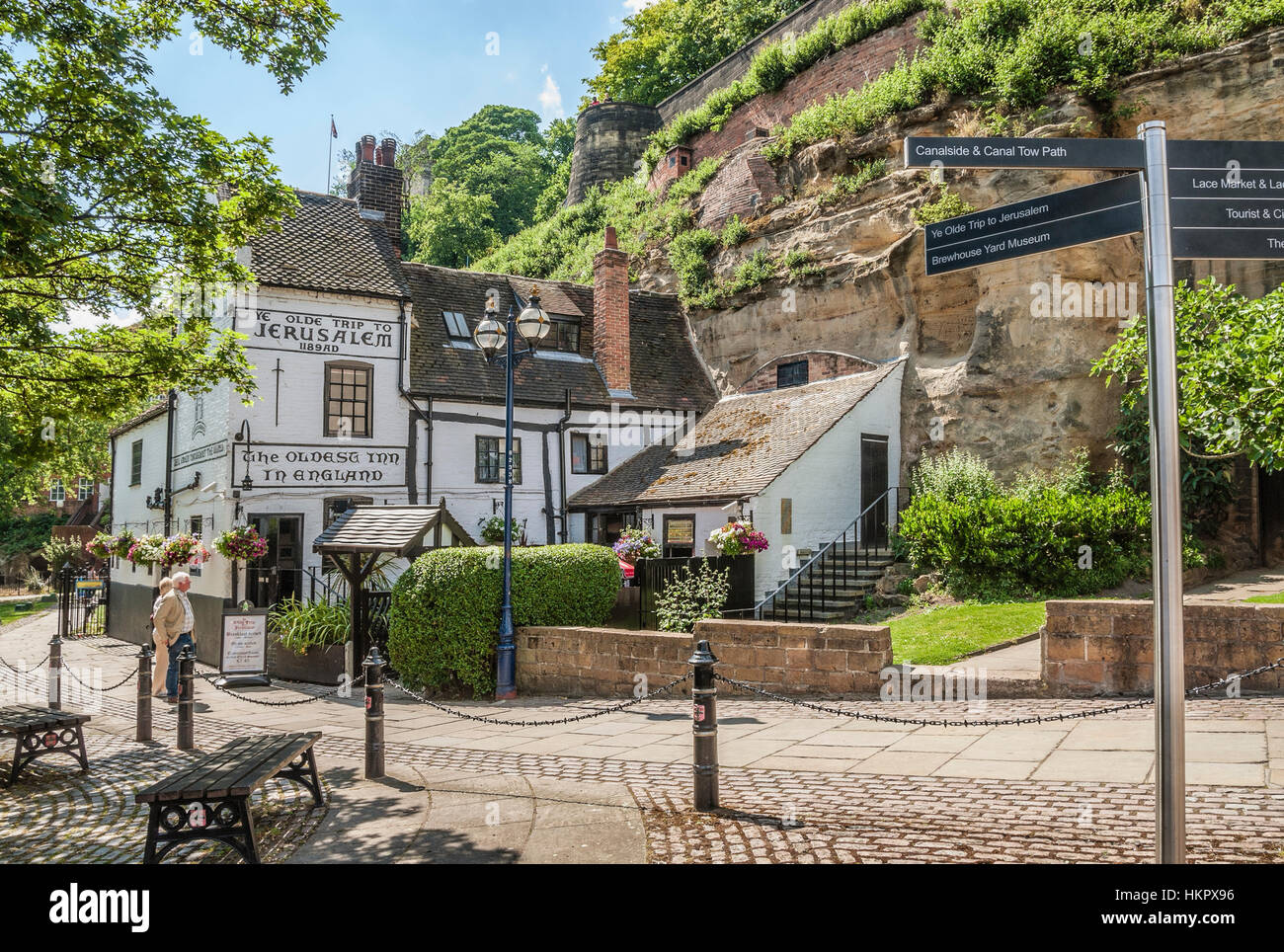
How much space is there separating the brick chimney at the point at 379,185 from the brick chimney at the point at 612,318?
18.7 feet

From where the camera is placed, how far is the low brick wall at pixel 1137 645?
9406 millimetres

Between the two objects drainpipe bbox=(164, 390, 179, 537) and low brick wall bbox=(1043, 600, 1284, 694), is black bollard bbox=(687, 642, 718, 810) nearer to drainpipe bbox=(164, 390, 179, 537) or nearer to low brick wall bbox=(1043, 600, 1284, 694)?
low brick wall bbox=(1043, 600, 1284, 694)

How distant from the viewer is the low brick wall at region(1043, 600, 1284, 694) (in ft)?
30.9

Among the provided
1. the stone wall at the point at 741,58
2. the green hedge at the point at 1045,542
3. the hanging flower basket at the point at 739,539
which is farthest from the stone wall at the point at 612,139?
the green hedge at the point at 1045,542

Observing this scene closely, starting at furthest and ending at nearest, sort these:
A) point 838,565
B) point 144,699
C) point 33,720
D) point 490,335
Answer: point 838,565
point 490,335
point 144,699
point 33,720

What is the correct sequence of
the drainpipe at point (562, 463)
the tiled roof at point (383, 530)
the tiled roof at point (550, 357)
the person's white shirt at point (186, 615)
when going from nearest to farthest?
the person's white shirt at point (186, 615) → the tiled roof at point (383, 530) → the tiled roof at point (550, 357) → the drainpipe at point (562, 463)

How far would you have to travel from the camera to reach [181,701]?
10.1 metres

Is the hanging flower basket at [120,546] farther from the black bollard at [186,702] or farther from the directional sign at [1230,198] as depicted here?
the directional sign at [1230,198]

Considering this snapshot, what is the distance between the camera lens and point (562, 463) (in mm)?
23812

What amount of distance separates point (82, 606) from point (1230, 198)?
31.2 meters

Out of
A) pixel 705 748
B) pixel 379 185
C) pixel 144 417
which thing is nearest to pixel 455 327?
pixel 379 185

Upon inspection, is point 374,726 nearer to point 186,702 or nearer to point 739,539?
point 186,702

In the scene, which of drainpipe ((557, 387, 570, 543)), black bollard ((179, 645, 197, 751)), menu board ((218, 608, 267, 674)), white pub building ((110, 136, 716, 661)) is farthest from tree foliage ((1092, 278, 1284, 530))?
drainpipe ((557, 387, 570, 543))

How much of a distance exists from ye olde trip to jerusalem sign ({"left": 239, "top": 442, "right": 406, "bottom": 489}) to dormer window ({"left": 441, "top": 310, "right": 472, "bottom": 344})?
4040 mm
